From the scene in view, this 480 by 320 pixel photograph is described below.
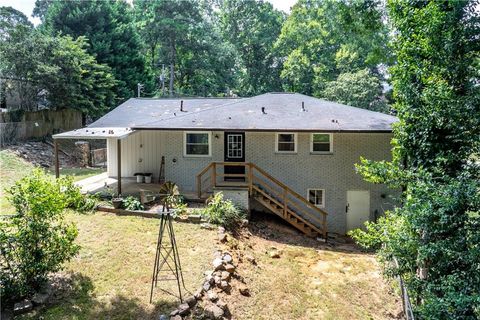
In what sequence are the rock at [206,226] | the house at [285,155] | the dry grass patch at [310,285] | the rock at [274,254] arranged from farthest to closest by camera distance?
the house at [285,155] < the rock at [206,226] < the rock at [274,254] < the dry grass patch at [310,285]

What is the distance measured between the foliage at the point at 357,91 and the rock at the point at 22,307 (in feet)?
97.5

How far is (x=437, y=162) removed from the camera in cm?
781

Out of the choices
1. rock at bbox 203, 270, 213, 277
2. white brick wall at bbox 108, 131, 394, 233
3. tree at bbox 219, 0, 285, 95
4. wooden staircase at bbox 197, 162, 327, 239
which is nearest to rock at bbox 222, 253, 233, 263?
rock at bbox 203, 270, 213, 277

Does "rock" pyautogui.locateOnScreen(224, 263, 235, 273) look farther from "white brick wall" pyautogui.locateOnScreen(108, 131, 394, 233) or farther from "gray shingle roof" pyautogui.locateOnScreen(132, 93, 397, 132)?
"white brick wall" pyautogui.locateOnScreen(108, 131, 394, 233)

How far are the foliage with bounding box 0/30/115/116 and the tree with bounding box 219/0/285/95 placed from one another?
19.2 m

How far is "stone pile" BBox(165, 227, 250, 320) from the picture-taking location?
7141mm

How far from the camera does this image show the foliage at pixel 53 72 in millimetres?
23016

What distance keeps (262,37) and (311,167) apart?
32549 mm

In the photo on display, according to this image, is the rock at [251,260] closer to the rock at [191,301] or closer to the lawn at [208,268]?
the lawn at [208,268]

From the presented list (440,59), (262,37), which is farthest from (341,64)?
(440,59)

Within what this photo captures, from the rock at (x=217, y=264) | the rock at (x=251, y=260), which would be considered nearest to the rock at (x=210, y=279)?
the rock at (x=217, y=264)

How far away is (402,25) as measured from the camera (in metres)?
8.66

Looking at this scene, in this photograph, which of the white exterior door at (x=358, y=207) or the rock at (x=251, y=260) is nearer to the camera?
the rock at (x=251, y=260)

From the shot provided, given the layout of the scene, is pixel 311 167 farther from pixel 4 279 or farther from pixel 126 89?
pixel 126 89
